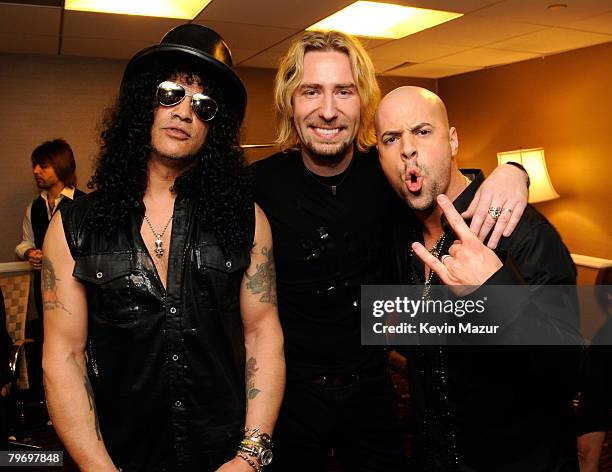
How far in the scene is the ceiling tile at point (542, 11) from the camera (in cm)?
394

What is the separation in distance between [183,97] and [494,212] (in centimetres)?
90

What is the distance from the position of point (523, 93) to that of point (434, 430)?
5.93 metres

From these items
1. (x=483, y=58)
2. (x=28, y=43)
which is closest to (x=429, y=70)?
(x=483, y=58)

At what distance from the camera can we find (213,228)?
158 cm

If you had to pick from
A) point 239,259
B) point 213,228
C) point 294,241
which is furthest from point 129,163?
point 294,241

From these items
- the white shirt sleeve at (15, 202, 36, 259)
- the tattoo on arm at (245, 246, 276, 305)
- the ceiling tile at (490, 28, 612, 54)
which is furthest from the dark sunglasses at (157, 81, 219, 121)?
the ceiling tile at (490, 28, 612, 54)

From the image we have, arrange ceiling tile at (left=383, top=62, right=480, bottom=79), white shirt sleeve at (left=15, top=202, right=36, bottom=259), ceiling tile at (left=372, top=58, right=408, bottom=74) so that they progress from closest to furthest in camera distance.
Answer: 1. white shirt sleeve at (left=15, top=202, right=36, bottom=259)
2. ceiling tile at (left=372, top=58, right=408, bottom=74)
3. ceiling tile at (left=383, top=62, right=480, bottom=79)

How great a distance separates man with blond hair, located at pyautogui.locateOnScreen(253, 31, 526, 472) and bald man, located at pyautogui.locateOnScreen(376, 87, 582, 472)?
19cm

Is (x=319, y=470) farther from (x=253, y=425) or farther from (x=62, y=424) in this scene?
(x=62, y=424)

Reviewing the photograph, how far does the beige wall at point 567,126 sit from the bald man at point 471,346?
4.64 meters

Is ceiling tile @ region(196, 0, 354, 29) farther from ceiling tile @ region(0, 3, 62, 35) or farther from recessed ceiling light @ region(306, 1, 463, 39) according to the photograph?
ceiling tile @ region(0, 3, 62, 35)

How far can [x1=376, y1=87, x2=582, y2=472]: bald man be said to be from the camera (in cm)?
122

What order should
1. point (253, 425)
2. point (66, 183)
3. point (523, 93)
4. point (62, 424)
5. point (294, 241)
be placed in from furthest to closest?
point (523, 93)
point (66, 183)
point (294, 241)
point (253, 425)
point (62, 424)

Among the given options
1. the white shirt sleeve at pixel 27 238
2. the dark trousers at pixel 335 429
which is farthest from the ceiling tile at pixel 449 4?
the white shirt sleeve at pixel 27 238
